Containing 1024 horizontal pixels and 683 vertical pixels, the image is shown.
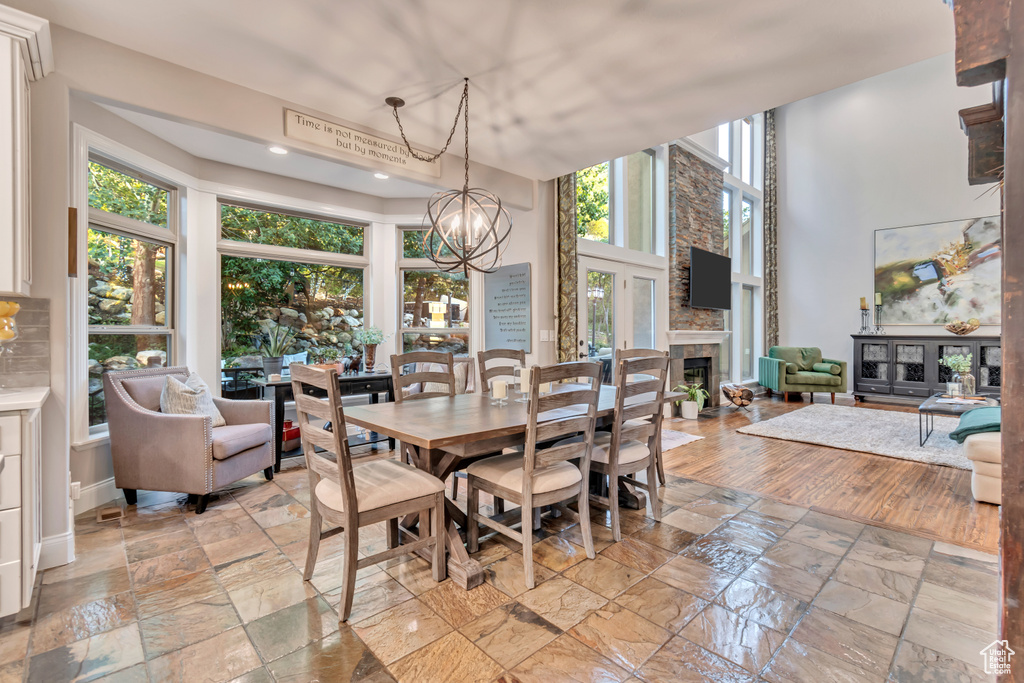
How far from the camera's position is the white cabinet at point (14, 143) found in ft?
6.12

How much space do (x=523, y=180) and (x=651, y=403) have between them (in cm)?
273

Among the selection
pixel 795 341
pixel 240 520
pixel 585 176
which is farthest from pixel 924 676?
pixel 795 341

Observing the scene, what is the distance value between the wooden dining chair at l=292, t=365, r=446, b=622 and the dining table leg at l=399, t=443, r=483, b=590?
0.06 meters

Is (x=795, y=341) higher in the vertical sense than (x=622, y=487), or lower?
higher

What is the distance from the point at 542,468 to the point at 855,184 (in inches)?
350

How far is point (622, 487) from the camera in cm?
298

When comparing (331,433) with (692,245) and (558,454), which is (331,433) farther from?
(692,245)

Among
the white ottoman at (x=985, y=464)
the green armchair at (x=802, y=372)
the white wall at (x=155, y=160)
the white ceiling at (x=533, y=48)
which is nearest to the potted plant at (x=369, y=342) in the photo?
the white wall at (x=155, y=160)

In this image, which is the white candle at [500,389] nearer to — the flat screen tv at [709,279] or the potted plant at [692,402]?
the potted plant at [692,402]

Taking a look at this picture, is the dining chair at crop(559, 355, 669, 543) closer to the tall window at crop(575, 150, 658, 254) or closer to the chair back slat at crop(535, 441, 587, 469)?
the chair back slat at crop(535, 441, 587, 469)

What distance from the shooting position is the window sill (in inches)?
114

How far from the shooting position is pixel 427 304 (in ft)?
17.5

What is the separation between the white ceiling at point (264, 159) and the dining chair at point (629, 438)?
2.42m

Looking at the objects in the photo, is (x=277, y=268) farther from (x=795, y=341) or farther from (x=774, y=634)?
(x=795, y=341)
